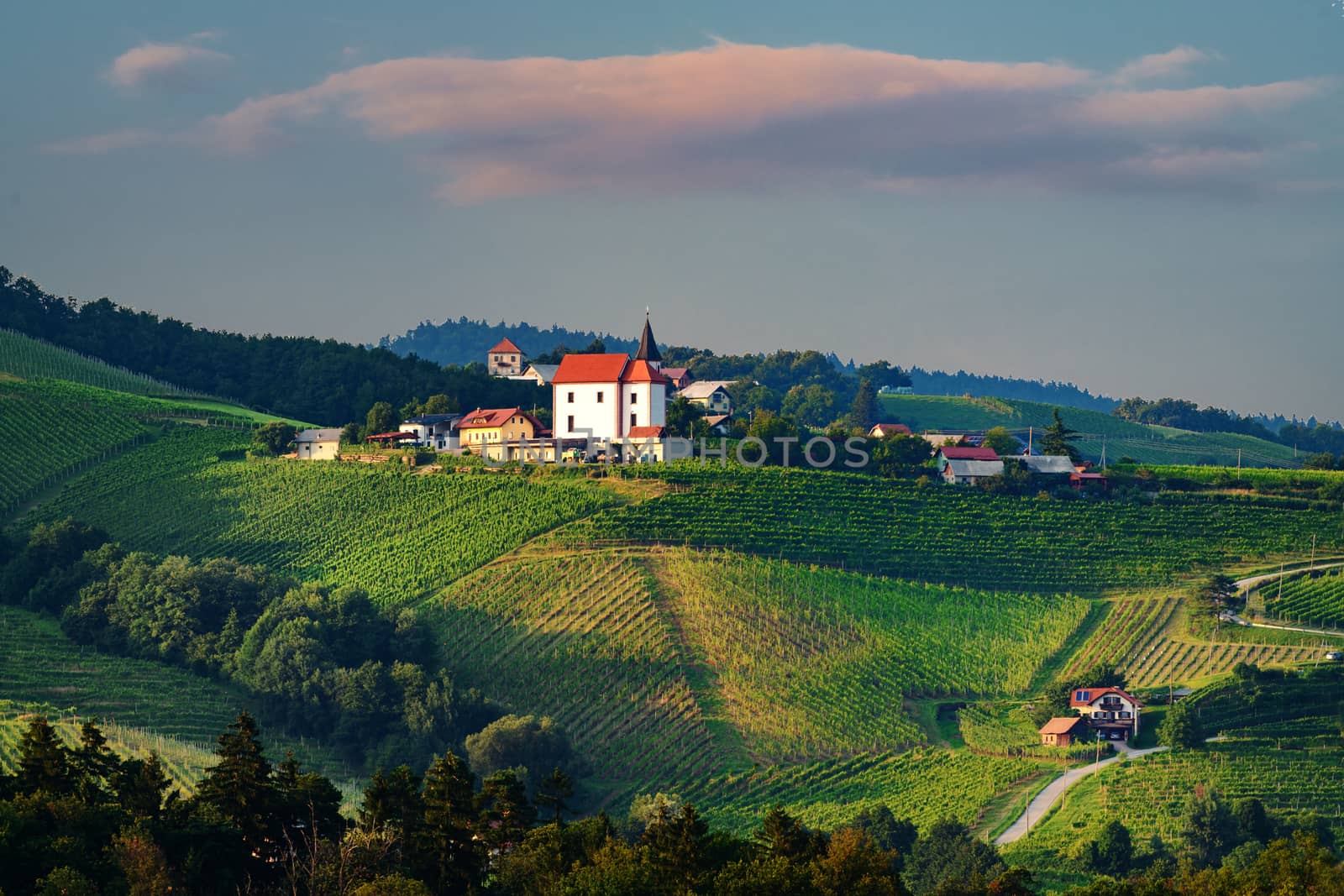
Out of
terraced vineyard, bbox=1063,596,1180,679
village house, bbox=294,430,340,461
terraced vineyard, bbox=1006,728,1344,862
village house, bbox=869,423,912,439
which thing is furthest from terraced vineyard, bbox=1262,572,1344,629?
village house, bbox=294,430,340,461

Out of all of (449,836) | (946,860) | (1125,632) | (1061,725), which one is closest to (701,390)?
(1125,632)

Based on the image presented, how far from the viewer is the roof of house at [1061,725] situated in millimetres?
62094

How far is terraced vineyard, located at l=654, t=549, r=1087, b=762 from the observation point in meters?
62.5

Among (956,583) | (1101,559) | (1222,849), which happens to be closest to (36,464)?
(956,583)

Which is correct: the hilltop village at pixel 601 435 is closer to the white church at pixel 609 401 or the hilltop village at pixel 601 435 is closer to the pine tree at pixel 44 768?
the white church at pixel 609 401

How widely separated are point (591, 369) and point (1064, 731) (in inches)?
1258

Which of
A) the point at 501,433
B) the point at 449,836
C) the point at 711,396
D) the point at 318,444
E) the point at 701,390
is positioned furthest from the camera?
the point at 701,390

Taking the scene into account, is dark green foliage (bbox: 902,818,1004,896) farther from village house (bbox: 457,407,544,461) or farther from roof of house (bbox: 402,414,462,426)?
roof of house (bbox: 402,414,462,426)

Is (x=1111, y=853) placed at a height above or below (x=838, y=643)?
below

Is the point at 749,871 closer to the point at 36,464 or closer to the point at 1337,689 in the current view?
the point at 1337,689

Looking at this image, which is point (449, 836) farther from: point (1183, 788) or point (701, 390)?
point (701, 390)

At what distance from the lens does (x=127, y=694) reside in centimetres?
6325

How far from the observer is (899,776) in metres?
59.9

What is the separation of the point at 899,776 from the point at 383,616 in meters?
19.3
